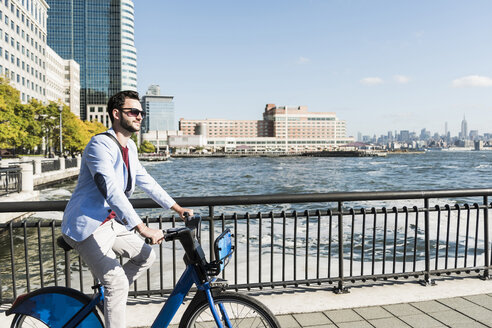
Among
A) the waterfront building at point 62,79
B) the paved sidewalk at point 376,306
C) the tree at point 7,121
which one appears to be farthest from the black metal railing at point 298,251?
the waterfront building at point 62,79

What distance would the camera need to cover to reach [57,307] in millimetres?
2764

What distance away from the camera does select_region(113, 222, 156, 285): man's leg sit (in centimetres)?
288

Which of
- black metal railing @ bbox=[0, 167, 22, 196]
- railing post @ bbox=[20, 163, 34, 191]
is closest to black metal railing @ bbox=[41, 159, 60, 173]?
black metal railing @ bbox=[0, 167, 22, 196]

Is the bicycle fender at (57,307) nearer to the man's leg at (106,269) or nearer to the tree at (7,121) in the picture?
the man's leg at (106,269)

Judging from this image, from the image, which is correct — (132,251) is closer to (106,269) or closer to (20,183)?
(106,269)

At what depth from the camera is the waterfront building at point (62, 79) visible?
335ft

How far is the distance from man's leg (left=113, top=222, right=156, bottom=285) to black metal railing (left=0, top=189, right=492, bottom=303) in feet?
2.12

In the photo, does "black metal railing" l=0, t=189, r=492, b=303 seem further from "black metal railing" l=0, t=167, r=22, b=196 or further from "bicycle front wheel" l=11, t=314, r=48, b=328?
"black metal railing" l=0, t=167, r=22, b=196

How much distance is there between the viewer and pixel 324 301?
14.7ft

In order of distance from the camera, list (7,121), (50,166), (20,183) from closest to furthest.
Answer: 1. (20,183)
2. (7,121)
3. (50,166)

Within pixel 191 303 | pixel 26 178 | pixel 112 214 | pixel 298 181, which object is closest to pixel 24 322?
pixel 112 214

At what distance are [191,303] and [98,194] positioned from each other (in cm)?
91

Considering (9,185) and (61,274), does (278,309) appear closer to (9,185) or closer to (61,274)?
(61,274)

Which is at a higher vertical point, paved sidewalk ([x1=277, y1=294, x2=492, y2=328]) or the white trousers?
the white trousers
